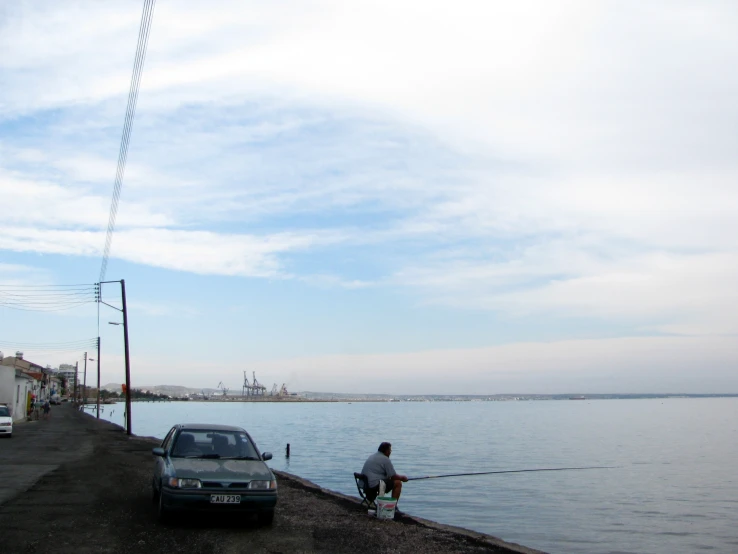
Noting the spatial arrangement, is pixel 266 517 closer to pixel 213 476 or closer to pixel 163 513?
pixel 213 476

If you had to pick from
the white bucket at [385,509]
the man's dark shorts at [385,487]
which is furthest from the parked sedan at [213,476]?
the man's dark shorts at [385,487]

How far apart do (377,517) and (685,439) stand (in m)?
55.8

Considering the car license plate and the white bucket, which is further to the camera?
the white bucket

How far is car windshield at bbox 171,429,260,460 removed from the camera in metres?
11.6

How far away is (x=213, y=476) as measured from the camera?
1060 cm

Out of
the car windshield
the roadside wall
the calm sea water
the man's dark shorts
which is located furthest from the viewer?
the roadside wall

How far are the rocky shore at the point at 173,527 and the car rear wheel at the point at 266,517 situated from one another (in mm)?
118

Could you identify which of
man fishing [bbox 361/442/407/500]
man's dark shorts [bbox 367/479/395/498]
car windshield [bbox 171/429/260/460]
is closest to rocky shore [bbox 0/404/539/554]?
man's dark shorts [bbox 367/479/395/498]

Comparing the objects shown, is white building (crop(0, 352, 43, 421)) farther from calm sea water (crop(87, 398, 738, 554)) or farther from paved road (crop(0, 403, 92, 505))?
calm sea water (crop(87, 398, 738, 554))

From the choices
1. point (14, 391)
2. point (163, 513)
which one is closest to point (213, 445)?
point (163, 513)

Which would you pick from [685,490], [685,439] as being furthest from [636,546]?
[685,439]

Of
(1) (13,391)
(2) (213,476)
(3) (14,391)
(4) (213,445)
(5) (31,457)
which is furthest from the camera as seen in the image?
(3) (14,391)

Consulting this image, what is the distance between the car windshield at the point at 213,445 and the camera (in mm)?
11625

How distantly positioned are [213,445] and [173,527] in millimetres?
1570
